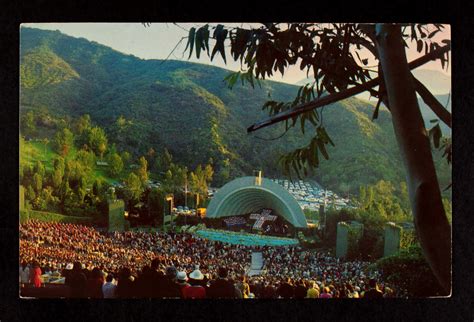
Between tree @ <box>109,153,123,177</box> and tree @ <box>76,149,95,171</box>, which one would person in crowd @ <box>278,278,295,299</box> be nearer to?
tree @ <box>109,153,123,177</box>

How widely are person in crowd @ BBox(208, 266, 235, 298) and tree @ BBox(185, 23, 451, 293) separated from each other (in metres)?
0.71

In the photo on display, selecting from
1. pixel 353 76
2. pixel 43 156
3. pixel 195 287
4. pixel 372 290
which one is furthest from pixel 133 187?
pixel 372 290

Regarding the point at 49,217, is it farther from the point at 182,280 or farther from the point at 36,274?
the point at 182,280

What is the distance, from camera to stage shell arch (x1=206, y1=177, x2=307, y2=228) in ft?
12.3

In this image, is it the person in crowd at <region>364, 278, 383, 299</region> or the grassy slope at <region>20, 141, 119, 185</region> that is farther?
the person in crowd at <region>364, 278, 383, 299</region>

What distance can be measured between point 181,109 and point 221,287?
1066 mm

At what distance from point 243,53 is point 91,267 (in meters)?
1.52

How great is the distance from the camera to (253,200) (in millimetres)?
3748

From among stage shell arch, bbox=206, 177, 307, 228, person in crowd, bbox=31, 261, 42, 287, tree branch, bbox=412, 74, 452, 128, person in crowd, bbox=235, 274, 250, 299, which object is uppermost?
tree branch, bbox=412, 74, 452, 128

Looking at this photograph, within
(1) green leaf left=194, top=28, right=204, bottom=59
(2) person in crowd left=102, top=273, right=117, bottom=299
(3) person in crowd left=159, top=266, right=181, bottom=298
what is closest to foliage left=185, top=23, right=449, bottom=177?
(1) green leaf left=194, top=28, right=204, bottom=59

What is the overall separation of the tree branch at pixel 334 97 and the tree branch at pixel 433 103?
119mm

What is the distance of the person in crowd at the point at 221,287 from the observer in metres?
3.79
